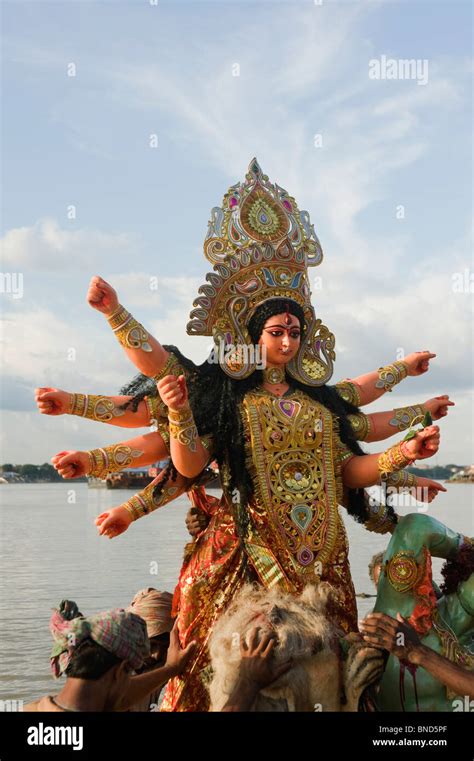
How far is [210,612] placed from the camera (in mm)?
5039

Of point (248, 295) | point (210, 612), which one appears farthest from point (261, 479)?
point (248, 295)

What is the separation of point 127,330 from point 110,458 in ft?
2.46

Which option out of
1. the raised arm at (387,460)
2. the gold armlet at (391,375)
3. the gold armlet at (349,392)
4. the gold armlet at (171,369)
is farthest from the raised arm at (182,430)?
the gold armlet at (391,375)

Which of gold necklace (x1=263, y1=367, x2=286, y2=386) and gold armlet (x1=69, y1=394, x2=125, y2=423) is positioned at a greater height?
gold necklace (x1=263, y1=367, x2=286, y2=386)

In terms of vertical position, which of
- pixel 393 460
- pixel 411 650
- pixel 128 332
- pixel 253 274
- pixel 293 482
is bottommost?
pixel 411 650

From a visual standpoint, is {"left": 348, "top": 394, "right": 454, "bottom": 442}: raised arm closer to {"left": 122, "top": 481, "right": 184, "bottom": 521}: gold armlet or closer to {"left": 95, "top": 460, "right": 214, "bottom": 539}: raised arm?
{"left": 95, "top": 460, "right": 214, "bottom": 539}: raised arm

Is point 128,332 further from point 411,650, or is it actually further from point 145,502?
point 411,650

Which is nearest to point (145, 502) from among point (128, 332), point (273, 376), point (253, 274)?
point (128, 332)

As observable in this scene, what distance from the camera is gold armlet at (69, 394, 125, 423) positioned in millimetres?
5297

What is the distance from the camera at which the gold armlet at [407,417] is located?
5.88 m

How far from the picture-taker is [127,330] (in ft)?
17.3

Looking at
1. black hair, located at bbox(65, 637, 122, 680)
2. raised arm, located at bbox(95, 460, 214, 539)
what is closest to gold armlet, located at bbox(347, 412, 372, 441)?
raised arm, located at bbox(95, 460, 214, 539)
